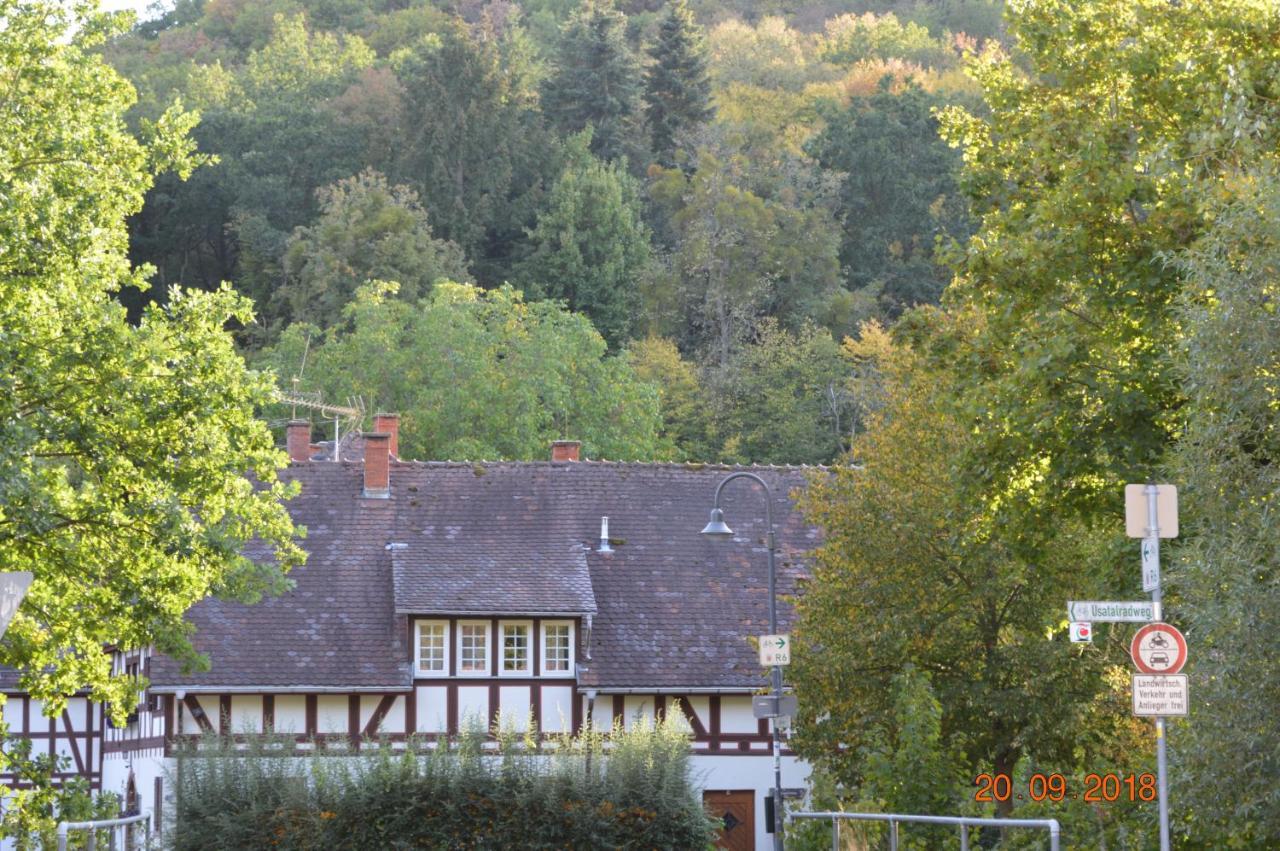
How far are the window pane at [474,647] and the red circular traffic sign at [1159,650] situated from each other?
→ 81.9 ft

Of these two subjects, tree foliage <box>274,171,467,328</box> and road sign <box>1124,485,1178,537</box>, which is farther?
tree foliage <box>274,171,467,328</box>

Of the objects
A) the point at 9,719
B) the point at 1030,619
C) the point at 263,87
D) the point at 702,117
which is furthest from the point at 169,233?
Result: the point at 1030,619

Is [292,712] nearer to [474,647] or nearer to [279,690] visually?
[279,690]

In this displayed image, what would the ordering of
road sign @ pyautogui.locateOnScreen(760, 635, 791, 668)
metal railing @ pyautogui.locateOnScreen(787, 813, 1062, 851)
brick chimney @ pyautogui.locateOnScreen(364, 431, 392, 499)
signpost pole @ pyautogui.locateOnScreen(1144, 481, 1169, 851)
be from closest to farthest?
1. signpost pole @ pyautogui.locateOnScreen(1144, 481, 1169, 851)
2. metal railing @ pyautogui.locateOnScreen(787, 813, 1062, 851)
3. road sign @ pyautogui.locateOnScreen(760, 635, 791, 668)
4. brick chimney @ pyautogui.locateOnScreen(364, 431, 392, 499)

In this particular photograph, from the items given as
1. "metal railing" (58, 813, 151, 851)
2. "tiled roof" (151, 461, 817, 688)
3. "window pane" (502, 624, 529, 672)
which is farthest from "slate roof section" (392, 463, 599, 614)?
"metal railing" (58, 813, 151, 851)

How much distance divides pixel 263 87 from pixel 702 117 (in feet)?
66.1

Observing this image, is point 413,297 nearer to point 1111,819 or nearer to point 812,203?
point 812,203

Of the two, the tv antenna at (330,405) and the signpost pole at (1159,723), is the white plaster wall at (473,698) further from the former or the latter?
the signpost pole at (1159,723)

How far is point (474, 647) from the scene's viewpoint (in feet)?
127

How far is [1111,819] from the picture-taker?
22.1m

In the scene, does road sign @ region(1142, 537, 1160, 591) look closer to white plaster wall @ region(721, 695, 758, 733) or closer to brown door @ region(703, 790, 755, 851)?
brown door @ region(703, 790, 755, 851)

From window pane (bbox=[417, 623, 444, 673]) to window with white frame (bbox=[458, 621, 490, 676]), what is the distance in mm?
356

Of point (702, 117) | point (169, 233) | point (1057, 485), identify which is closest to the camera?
point (1057, 485)

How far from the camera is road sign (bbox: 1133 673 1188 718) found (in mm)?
14438
